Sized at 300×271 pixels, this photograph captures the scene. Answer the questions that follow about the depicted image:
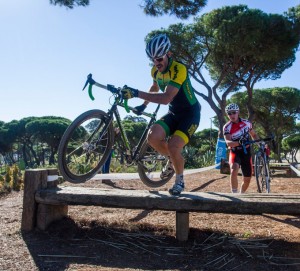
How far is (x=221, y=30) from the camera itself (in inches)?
715

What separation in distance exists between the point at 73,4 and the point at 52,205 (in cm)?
531

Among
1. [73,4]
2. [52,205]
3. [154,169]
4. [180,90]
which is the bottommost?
[52,205]

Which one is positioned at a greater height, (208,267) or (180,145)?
(180,145)

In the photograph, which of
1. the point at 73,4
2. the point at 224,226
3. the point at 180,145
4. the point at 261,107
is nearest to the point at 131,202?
the point at 180,145

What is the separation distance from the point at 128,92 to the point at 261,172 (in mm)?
3280

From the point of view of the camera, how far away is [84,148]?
13.4ft

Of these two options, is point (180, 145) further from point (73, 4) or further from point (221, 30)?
point (221, 30)

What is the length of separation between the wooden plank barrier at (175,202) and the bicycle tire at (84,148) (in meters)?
0.23

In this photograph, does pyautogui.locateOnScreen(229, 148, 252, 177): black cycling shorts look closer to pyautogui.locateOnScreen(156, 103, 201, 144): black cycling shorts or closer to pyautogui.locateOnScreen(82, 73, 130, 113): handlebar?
pyautogui.locateOnScreen(156, 103, 201, 144): black cycling shorts

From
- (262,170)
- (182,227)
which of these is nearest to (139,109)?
(182,227)

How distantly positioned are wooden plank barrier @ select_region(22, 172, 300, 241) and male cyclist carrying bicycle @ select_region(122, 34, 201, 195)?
267 millimetres

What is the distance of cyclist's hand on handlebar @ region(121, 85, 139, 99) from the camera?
387 centimetres

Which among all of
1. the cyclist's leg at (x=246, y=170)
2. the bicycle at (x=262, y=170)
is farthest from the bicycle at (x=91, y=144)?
the bicycle at (x=262, y=170)

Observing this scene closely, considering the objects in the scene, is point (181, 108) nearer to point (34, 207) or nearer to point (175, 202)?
point (175, 202)
